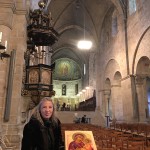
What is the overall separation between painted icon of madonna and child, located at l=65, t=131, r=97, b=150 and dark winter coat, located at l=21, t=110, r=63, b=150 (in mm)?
121

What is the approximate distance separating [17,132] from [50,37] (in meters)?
3.67

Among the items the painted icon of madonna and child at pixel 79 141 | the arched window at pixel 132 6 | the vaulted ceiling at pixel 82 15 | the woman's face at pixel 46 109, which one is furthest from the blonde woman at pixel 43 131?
the vaulted ceiling at pixel 82 15

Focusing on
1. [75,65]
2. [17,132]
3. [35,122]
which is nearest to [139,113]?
[17,132]

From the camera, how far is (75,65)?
4097cm

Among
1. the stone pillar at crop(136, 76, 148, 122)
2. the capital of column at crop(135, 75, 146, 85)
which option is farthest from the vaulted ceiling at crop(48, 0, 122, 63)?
the stone pillar at crop(136, 76, 148, 122)

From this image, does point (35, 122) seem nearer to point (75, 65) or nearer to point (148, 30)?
point (148, 30)

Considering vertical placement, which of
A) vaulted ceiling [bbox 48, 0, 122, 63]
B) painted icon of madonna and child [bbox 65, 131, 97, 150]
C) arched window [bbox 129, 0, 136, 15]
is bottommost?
painted icon of madonna and child [bbox 65, 131, 97, 150]

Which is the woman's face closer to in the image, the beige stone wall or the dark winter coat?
the dark winter coat

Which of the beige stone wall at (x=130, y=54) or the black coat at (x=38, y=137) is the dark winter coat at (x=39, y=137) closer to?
the black coat at (x=38, y=137)

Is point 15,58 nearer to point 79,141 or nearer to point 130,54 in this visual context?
point 79,141

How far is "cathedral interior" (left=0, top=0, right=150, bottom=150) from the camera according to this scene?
18.3 ft

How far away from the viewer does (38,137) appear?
6.84ft

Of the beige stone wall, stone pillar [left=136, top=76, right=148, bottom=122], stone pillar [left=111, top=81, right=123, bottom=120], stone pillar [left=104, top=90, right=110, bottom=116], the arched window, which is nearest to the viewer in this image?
the beige stone wall

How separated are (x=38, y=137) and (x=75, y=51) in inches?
1348
